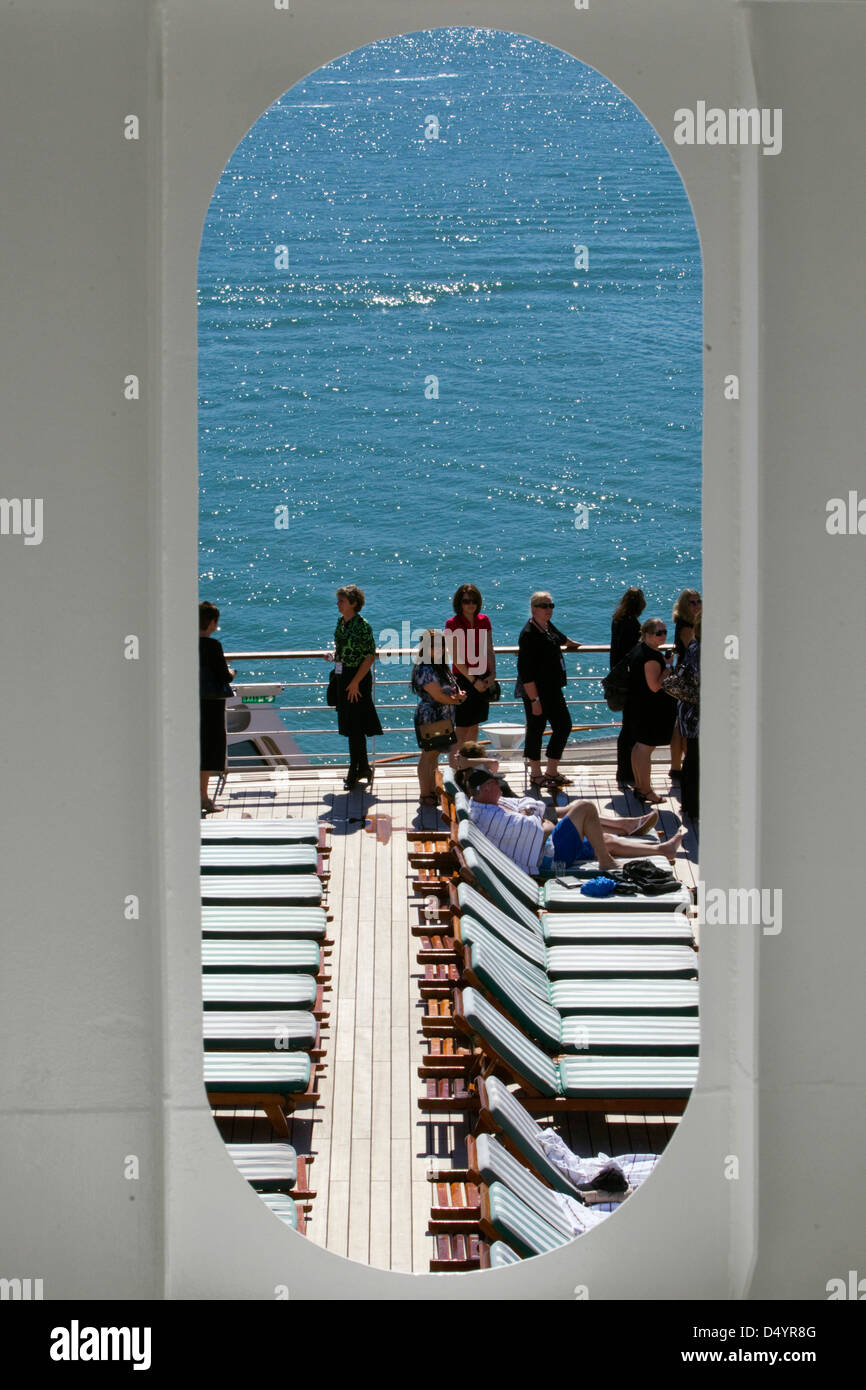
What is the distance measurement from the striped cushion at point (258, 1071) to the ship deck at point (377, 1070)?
242 mm

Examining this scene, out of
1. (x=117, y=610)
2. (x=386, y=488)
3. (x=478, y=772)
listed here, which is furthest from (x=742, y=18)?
(x=386, y=488)

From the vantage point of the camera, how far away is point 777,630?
3.65m

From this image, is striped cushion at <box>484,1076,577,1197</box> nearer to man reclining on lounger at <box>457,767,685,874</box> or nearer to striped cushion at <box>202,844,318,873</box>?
man reclining on lounger at <box>457,767,685,874</box>

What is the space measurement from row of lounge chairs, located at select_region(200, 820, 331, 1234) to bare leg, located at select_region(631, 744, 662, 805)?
76.2 inches

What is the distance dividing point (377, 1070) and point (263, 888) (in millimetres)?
1577

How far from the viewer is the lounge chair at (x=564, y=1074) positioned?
6562 millimetres

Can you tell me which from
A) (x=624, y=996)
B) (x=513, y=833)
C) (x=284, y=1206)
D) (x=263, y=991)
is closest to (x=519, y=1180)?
(x=284, y=1206)

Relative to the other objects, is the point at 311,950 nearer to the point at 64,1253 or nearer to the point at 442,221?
the point at 64,1253

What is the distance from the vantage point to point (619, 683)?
385 inches

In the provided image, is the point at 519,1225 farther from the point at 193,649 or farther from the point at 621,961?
the point at 193,649

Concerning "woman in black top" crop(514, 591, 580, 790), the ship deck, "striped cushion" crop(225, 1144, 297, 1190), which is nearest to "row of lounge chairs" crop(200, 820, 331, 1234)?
"striped cushion" crop(225, 1144, 297, 1190)

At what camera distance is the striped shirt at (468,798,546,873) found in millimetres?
8773

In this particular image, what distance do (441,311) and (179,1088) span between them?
57.7 m

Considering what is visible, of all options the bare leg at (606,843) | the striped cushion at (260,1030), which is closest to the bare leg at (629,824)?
the bare leg at (606,843)
